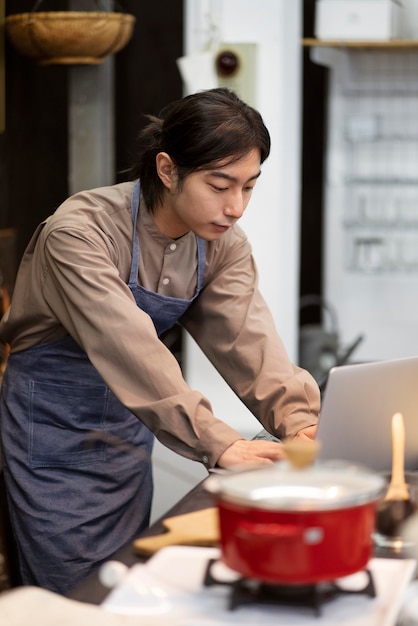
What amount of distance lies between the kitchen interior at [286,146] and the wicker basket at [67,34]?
0.70 feet

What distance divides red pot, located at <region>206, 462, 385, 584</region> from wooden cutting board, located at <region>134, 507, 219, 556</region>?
208 millimetres

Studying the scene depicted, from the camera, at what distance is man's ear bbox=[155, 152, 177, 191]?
2.06m

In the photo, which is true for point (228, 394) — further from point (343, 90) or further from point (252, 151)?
point (343, 90)

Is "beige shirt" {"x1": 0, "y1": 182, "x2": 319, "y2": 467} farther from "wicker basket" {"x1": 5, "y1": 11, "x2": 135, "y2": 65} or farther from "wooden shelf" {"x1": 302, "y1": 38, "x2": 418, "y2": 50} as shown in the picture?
"wooden shelf" {"x1": 302, "y1": 38, "x2": 418, "y2": 50}

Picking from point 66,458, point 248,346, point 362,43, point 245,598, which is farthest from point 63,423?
point 362,43

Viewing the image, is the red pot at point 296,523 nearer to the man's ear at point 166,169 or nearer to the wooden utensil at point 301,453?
the wooden utensil at point 301,453

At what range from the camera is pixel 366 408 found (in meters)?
1.62

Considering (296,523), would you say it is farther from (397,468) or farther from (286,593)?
(397,468)

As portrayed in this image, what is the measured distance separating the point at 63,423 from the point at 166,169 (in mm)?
609

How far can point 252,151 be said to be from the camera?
1.98 metres

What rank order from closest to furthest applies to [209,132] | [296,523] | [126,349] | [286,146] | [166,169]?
[296,523]
[126,349]
[209,132]
[166,169]
[286,146]

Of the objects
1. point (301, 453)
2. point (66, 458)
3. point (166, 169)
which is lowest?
point (66, 458)

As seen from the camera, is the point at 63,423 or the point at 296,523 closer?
the point at 296,523

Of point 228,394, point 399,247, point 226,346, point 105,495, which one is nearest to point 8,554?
point 105,495
